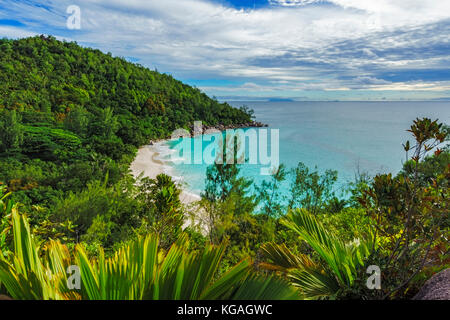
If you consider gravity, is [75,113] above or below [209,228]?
above

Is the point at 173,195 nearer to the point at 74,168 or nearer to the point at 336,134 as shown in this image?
the point at 74,168

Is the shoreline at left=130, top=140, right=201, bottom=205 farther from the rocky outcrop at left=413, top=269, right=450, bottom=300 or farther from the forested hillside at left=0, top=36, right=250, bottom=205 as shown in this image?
the rocky outcrop at left=413, top=269, right=450, bottom=300

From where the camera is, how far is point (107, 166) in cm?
2111

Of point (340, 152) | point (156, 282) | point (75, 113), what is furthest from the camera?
point (340, 152)

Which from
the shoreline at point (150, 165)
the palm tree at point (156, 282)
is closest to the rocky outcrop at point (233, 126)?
the shoreline at point (150, 165)

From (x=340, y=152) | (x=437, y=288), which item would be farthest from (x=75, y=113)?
(x=437, y=288)

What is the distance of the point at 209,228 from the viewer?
8203 millimetres

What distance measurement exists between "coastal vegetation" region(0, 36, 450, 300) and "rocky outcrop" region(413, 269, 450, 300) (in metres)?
0.13

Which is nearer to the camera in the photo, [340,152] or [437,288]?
[437,288]

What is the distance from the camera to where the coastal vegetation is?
1102mm

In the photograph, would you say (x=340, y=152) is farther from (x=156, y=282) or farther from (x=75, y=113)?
(x=156, y=282)

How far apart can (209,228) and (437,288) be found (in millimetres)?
6538
